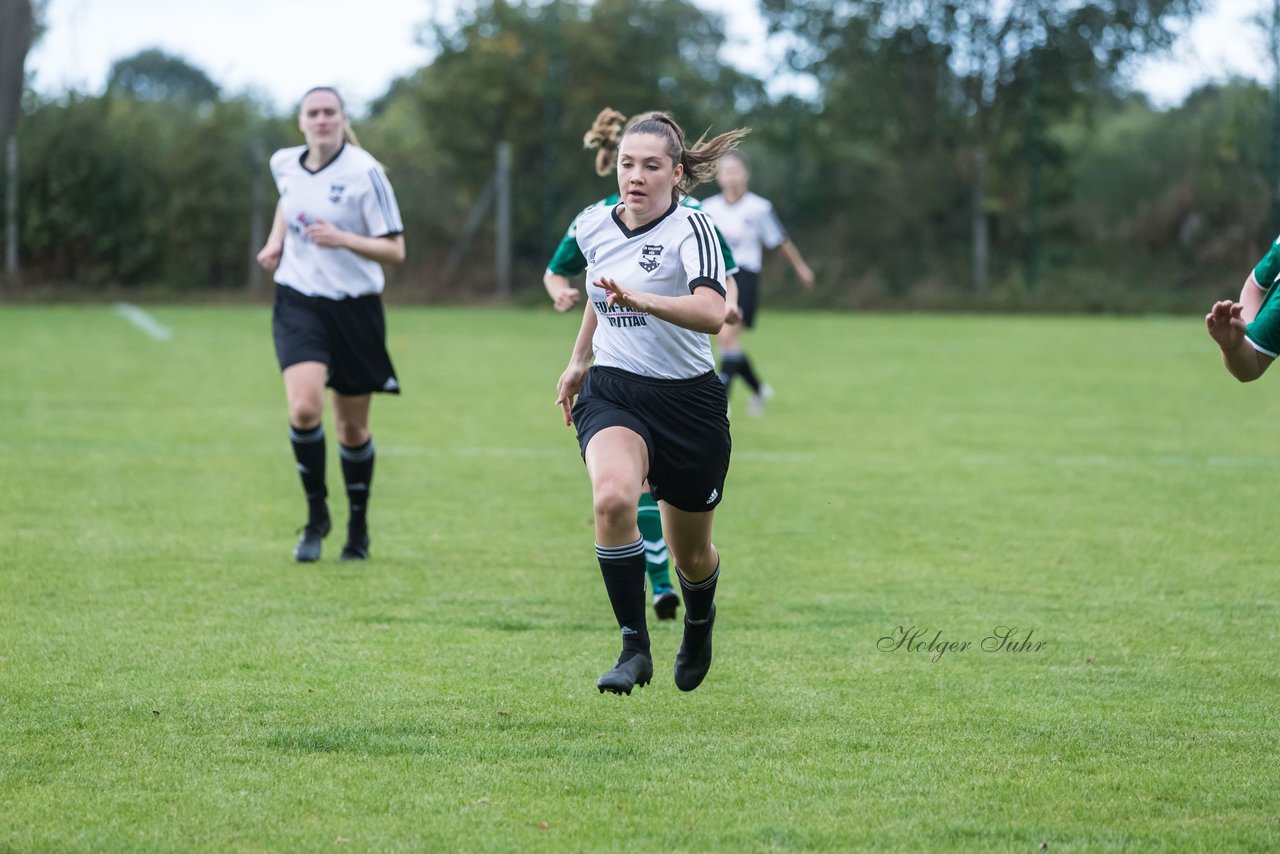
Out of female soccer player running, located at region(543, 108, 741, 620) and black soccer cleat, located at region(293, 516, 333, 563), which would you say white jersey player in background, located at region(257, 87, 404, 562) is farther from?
female soccer player running, located at region(543, 108, 741, 620)

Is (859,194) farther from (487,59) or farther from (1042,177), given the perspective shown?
(487,59)

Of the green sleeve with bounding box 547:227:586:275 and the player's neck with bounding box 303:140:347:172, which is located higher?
the player's neck with bounding box 303:140:347:172

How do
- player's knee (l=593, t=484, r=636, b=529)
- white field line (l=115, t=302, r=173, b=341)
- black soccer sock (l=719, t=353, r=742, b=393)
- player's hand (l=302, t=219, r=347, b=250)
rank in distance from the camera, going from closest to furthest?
player's knee (l=593, t=484, r=636, b=529)
player's hand (l=302, t=219, r=347, b=250)
black soccer sock (l=719, t=353, r=742, b=393)
white field line (l=115, t=302, r=173, b=341)

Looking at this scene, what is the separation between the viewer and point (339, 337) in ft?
22.6

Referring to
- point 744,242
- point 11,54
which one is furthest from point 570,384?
point 744,242

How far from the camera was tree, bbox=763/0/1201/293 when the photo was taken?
93.1 ft

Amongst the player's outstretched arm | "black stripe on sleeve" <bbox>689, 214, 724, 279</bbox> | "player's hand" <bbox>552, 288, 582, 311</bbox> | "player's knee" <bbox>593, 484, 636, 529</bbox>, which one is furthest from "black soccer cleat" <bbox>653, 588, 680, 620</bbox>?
the player's outstretched arm

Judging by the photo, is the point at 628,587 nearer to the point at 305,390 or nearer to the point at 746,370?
the point at 305,390

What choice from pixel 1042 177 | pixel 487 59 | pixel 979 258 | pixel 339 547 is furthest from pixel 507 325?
pixel 339 547

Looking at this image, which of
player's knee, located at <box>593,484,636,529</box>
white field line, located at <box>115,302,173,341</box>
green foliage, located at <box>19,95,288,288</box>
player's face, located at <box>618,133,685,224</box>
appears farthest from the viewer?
green foliage, located at <box>19,95,288,288</box>

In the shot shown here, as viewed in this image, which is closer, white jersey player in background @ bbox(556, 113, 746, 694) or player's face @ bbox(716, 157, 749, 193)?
white jersey player in background @ bbox(556, 113, 746, 694)

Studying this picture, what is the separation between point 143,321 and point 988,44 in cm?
1576

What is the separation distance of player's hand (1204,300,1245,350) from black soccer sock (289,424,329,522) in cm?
382

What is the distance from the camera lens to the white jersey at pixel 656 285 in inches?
182
